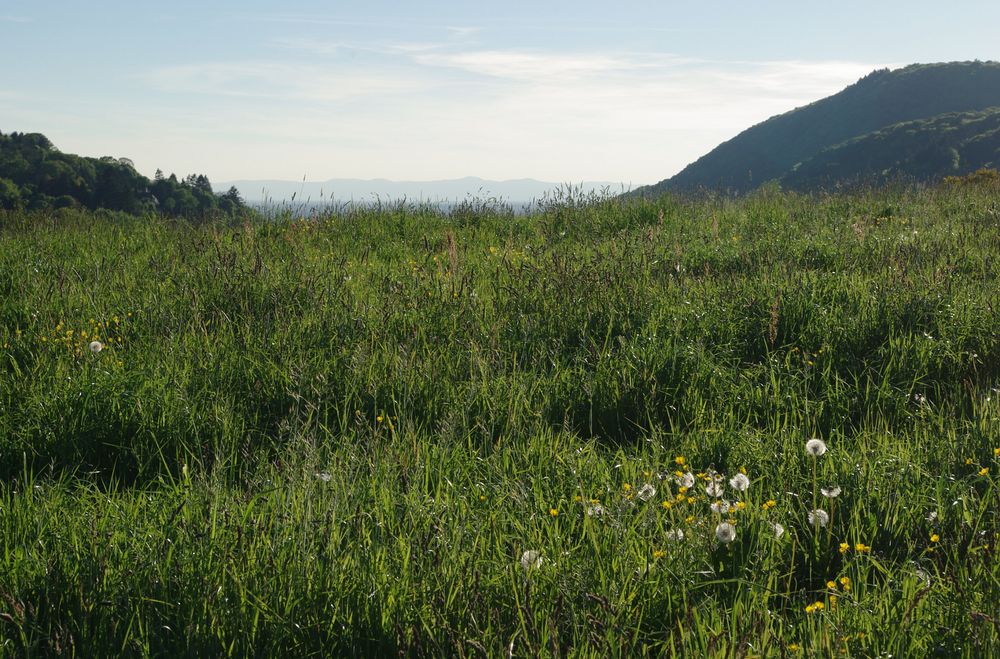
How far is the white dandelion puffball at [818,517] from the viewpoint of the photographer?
233 centimetres

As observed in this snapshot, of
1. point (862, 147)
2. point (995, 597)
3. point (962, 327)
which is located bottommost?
point (995, 597)

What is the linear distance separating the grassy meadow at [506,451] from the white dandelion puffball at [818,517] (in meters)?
0.02

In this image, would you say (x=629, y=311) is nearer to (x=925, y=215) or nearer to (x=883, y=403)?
(x=883, y=403)

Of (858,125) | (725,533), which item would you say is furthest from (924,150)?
(725,533)

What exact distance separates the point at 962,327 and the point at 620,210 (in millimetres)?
4630

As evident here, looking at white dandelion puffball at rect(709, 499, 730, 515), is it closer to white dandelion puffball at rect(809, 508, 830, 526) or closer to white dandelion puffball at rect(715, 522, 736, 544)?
white dandelion puffball at rect(715, 522, 736, 544)

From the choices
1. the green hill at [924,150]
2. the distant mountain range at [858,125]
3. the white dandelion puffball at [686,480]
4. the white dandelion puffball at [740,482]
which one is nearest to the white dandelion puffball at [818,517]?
the white dandelion puffball at [740,482]

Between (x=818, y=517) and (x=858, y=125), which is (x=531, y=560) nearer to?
(x=818, y=517)

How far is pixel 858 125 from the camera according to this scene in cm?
13000

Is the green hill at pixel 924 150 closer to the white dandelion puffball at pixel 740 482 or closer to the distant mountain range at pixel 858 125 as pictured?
the distant mountain range at pixel 858 125

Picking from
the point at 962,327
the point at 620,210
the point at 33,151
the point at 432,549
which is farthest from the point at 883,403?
the point at 33,151

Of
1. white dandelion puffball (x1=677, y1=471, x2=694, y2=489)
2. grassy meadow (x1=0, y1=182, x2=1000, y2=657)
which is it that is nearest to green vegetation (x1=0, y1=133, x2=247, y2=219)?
grassy meadow (x1=0, y1=182, x2=1000, y2=657)

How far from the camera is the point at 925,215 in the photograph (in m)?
7.76

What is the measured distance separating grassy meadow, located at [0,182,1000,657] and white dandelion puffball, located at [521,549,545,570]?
0.07 feet
